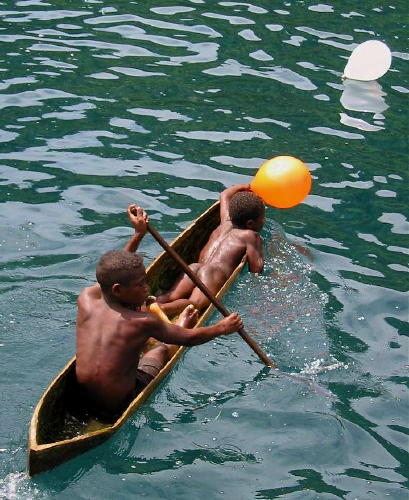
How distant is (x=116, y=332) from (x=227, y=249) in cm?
275

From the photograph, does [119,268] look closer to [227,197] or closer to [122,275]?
[122,275]

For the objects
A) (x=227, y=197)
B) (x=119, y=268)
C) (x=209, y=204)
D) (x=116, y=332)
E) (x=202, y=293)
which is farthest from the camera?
(x=209, y=204)

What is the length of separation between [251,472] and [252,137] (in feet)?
19.5

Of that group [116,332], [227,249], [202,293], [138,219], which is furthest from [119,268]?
[227,249]

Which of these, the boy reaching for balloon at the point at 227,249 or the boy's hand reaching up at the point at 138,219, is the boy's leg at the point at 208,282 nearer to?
the boy reaching for balloon at the point at 227,249

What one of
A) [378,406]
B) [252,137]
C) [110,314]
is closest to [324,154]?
[252,137]

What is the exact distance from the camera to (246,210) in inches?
404

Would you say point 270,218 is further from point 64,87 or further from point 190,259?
point 64,87

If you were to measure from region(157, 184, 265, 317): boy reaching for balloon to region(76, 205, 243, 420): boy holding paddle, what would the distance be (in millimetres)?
1716

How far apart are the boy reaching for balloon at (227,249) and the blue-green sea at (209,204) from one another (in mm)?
234

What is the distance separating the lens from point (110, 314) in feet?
24.5

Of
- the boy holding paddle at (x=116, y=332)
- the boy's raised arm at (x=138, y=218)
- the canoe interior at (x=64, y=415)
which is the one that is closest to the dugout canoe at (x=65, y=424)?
the canoe interior at (x=64, y=415)

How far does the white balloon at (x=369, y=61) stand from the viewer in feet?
45.0

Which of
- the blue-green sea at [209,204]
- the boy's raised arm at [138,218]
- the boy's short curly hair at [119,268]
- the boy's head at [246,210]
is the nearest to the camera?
A: the boy's short curly hair at [119,268]
